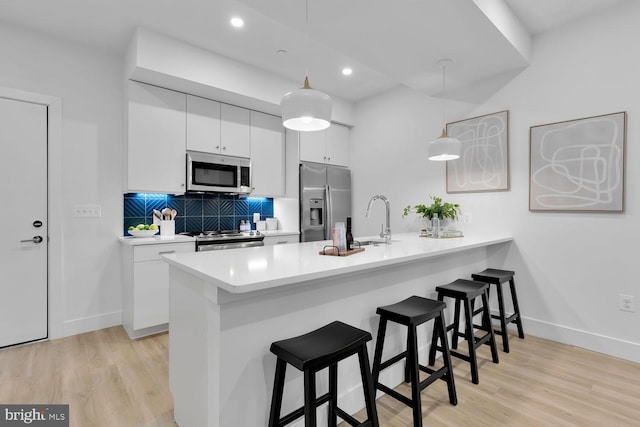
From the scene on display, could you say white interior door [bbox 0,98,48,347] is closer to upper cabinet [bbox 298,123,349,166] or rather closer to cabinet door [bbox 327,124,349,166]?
upper cabinet [bbox 298,123,349,166]

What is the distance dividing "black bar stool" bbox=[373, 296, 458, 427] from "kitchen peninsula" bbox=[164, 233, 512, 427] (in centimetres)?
14

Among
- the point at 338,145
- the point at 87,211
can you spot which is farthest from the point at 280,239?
the point at 87,211

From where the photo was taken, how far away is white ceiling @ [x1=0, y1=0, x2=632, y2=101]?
2.16 metres

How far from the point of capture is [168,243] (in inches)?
119

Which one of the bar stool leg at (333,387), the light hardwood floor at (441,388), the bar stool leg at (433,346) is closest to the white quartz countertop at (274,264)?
the bar stool leg at (333,387)

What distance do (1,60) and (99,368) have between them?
2.72 m

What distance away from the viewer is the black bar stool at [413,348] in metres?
1.65

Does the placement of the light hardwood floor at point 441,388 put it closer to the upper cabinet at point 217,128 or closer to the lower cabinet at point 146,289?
the lower cabinet at point 146,289

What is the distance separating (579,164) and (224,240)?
11.0 ft

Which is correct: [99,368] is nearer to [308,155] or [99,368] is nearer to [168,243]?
[168,243]

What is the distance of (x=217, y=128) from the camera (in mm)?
3588

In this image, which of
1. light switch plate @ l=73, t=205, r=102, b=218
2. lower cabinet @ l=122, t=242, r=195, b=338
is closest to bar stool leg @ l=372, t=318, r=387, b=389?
lower cabinet @ l=122, t=242, r=195, b=338

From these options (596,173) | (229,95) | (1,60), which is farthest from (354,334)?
(1,60)

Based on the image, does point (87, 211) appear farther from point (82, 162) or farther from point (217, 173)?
point (217, 173)
